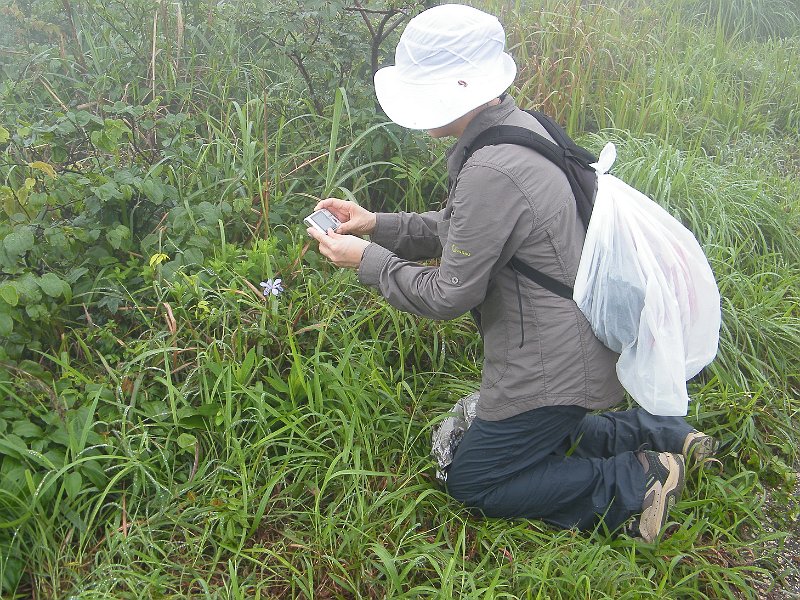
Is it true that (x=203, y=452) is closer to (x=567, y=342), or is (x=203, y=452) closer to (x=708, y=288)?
(x=567, y=342)

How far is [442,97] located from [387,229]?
0.55m

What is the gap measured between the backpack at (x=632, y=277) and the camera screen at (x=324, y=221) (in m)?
0.51

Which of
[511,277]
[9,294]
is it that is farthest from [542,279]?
[9,294]

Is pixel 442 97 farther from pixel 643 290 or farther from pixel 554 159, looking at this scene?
pixel 643 290

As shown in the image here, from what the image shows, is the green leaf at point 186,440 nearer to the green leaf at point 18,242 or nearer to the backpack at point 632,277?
the green leaf at point 18,242

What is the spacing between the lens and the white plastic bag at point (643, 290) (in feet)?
6.05

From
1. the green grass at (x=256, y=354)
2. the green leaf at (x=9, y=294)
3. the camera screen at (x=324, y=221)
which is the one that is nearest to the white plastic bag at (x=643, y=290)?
the green grass at (x=256, y=354)

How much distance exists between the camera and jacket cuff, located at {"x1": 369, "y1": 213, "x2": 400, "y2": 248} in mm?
2262

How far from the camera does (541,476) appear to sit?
2123mm

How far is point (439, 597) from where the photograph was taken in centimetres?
185

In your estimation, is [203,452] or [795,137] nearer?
[203,452]

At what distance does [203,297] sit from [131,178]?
0.50 meters

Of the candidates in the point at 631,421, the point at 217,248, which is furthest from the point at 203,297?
the point at 631,421

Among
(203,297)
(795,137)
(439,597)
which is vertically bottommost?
(795,137)
